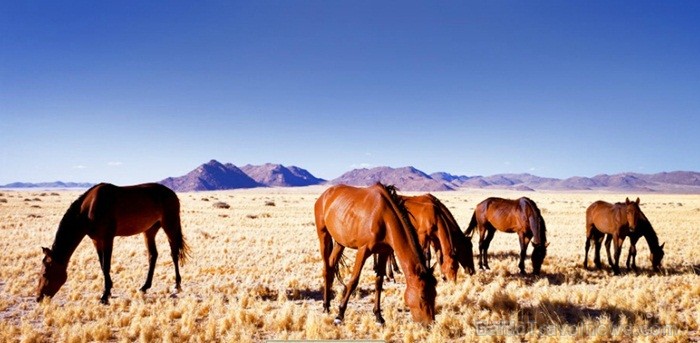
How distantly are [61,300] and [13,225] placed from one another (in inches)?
814

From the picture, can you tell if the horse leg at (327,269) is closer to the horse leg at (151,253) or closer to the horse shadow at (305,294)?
the horse shadow at (305,294)

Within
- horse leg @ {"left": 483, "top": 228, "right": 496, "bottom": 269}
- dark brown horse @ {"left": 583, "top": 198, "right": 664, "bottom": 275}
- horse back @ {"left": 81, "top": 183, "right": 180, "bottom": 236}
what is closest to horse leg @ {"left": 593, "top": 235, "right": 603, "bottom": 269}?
dark brown horse @ {"left": 583, "top": 198, "right": 664, "bottom": 275}

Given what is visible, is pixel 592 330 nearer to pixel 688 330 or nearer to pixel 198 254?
pixel 688 330

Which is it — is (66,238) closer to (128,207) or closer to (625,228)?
(128,207)

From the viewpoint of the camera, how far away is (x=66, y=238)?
8.03 meters

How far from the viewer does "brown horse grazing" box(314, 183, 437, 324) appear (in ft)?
18.2

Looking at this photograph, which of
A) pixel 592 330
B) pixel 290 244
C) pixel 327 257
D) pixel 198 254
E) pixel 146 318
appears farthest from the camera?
pixel 290 244

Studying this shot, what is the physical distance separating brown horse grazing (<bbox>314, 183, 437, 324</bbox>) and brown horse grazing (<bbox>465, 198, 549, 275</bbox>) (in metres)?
6.05

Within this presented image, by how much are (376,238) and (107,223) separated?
5969 millimetres

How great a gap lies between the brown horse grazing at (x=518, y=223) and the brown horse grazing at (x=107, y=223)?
937 centimetres

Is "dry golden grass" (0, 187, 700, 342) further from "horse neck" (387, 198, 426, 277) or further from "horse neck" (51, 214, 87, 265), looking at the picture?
"horse neck" (387, 198, 426, 277)

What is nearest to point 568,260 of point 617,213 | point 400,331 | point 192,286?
point 617,213

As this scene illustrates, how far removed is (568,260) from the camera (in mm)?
14156

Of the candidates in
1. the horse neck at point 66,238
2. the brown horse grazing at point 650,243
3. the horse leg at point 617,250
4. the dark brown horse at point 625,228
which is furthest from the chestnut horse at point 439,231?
the horse neck at point 66,238
